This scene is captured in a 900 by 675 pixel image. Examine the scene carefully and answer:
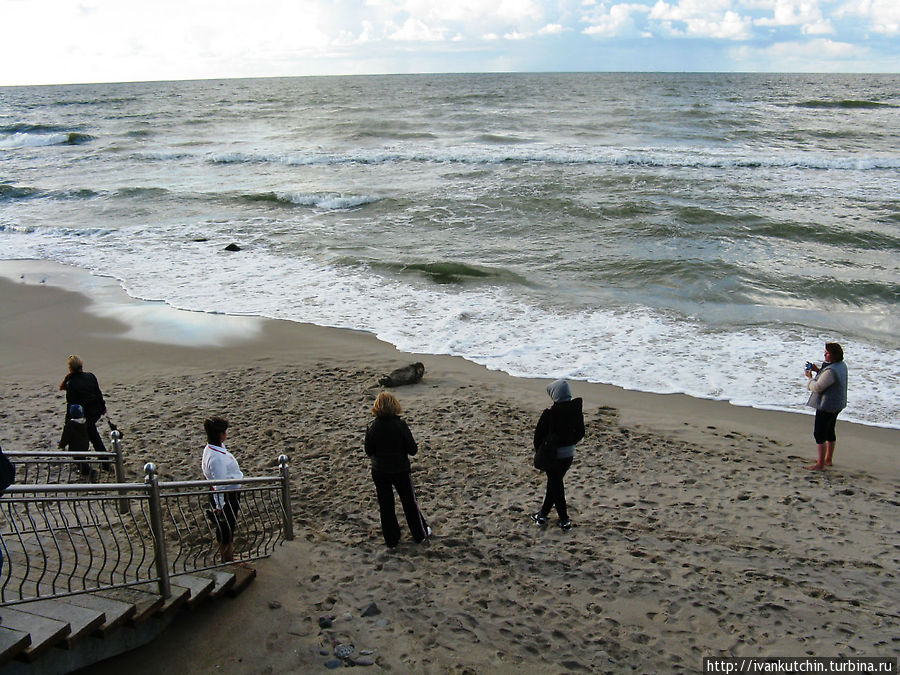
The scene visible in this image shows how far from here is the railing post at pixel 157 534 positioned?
14.9ft

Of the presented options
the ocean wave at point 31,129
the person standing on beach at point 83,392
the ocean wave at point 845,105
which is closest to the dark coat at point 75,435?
the person standing on beach at point 83,392

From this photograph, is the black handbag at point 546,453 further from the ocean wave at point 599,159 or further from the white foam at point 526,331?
the ocean wave at point 599,159

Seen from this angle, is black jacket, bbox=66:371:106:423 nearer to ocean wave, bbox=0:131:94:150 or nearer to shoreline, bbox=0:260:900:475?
shoreline, bbox=0:260:900:475

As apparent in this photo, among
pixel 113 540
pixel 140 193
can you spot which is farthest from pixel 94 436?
A: pixel 140 193

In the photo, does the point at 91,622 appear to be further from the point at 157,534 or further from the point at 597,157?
the point at 597,157

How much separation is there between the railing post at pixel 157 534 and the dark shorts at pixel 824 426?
7.51 metres

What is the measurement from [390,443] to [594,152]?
35269 mm

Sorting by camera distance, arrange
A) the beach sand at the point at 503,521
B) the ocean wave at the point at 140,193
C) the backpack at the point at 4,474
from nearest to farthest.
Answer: the backpack at the point at 4,474, the beach sand at the point at 503,521, the ocean wave at the point at 140,193

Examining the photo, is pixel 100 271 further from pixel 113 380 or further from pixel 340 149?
pixel 340 149

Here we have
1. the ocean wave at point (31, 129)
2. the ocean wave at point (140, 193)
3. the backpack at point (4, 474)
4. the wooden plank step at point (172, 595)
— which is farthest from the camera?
the ocean wave at point (31, 129)

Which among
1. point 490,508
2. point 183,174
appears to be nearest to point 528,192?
point 183,174

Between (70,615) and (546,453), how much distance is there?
4.19 m

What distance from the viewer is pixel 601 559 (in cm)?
614

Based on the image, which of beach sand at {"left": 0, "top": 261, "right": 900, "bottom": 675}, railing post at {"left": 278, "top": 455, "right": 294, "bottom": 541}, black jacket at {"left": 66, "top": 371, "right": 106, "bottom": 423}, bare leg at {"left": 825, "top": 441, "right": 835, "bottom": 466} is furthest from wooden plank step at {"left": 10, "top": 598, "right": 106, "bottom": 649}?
bare leg at {"left": 825, "top": 441, "right": 835, "bottom": 466}
